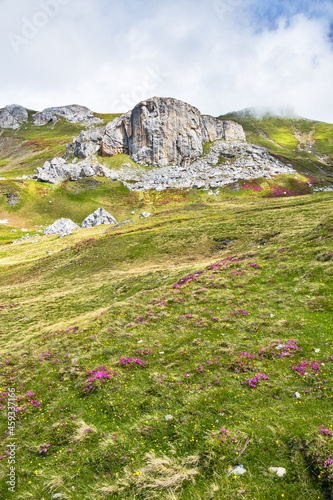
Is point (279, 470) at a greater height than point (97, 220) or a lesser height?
lesser

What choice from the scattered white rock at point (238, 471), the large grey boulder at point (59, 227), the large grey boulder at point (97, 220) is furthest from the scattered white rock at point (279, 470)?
the large grey boulder at point (97, 220)

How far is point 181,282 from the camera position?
31.0 metres

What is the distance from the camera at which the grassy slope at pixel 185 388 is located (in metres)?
8.64

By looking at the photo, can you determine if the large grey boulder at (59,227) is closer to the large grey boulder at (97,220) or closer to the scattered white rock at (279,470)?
the large grey boulder at (97,220)


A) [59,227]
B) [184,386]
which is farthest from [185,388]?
[59,227]

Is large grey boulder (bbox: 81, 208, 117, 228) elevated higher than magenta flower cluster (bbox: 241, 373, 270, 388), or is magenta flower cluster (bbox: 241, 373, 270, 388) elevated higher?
large grey boulder (bbox: 81, 208, 117, 228)

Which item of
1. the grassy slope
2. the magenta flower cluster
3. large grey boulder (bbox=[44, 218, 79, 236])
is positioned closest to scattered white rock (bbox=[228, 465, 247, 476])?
the grassy slope

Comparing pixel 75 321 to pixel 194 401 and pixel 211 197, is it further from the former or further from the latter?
pixel 211 197

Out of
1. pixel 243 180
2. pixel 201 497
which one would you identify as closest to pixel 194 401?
pixel 201 497

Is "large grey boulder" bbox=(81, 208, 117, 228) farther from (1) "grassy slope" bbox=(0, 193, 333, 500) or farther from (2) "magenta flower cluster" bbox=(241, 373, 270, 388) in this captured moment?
(2) "magenta flower cluster" bbox=(241, 373, 270, 388)

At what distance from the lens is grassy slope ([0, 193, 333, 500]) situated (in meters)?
8.64

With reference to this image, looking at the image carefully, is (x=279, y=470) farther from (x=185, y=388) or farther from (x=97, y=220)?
(x=97, y=220)

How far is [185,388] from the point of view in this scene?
13039 mm

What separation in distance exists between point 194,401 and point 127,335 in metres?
9.44
